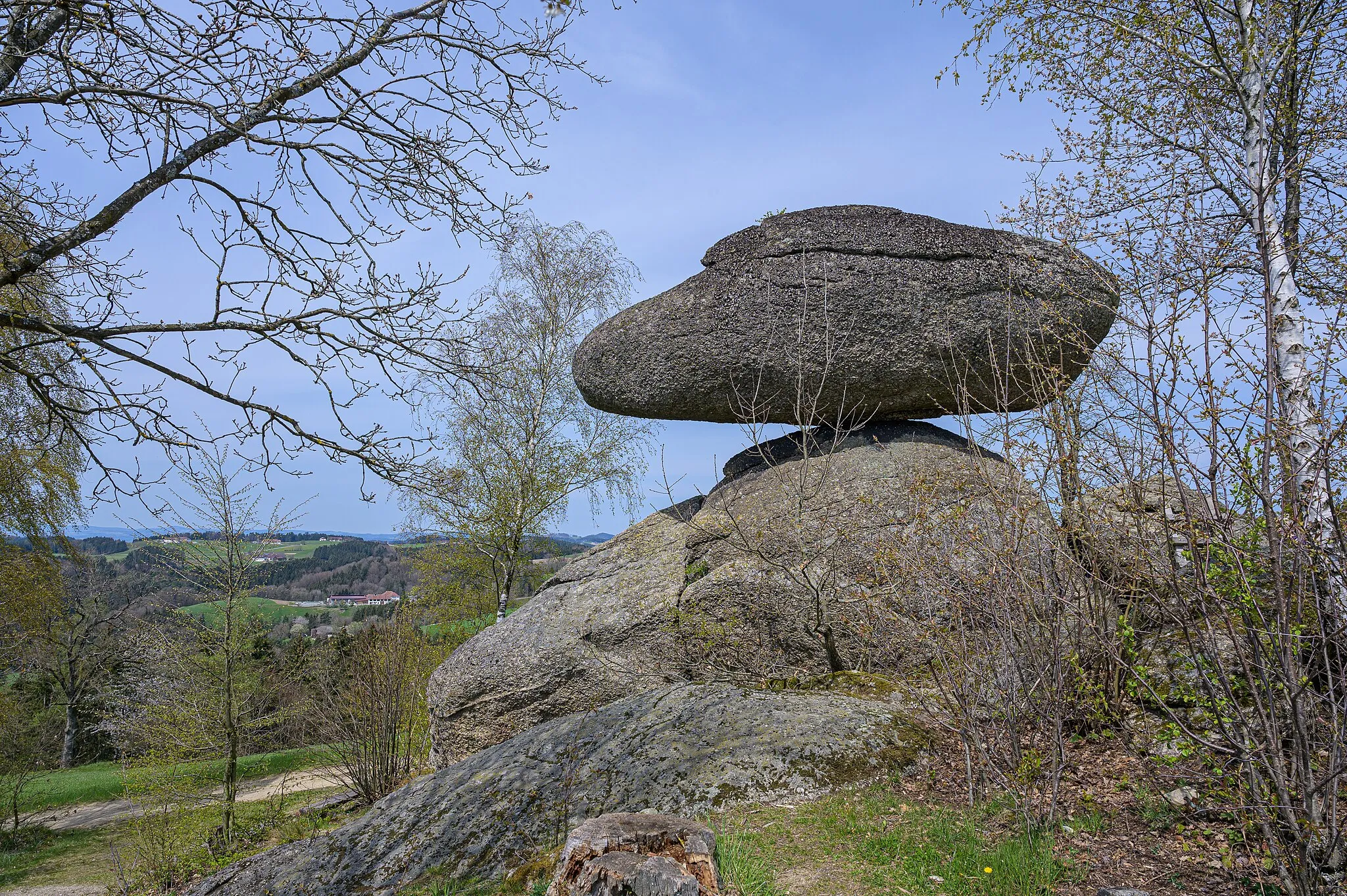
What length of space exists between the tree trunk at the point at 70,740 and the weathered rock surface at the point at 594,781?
2082 centimetres

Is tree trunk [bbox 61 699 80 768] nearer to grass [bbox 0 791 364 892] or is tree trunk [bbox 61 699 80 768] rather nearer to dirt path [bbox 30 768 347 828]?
dirt path [bbox 30 768 347 828]

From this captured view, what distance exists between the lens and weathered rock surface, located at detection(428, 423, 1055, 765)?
22.4ft

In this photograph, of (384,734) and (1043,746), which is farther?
(384,734)

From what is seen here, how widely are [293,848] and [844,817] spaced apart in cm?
435

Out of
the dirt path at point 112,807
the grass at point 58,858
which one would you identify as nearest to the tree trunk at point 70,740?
the dirt path at point 112,807

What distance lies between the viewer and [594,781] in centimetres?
507

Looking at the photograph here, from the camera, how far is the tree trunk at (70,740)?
2128 centimetres

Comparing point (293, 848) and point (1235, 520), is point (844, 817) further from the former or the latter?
point (293, 848)

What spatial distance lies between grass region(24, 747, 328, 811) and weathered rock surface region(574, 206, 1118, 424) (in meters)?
11.3

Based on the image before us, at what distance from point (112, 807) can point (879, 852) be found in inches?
736

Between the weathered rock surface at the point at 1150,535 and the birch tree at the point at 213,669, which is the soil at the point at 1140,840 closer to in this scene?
the weathered rock surface at the point at 1150,535

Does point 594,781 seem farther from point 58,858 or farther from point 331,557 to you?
point 331,557

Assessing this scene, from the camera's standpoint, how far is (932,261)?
26.6ft

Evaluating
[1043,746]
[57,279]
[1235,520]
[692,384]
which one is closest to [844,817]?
[1043,746]
